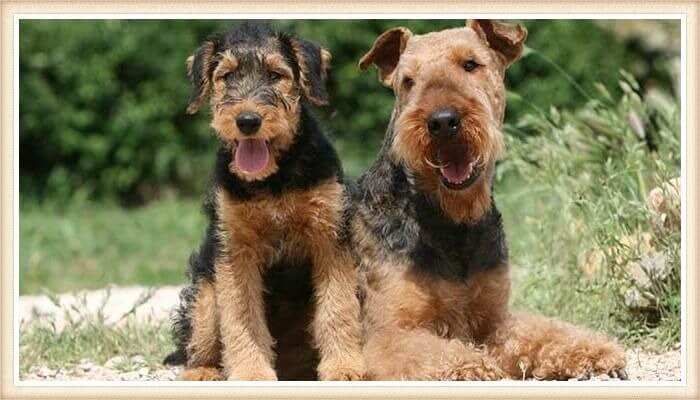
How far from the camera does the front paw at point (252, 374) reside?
→ 562 centimetres

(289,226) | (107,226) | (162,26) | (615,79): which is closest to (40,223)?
(107,226)

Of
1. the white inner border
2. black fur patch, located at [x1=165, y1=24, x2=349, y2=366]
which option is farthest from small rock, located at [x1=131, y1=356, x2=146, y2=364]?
black fur patch, located at [x1=165, y1=24, x2=349, y2=366]

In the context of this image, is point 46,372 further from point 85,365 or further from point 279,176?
point 279,176

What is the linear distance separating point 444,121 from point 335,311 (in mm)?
1091

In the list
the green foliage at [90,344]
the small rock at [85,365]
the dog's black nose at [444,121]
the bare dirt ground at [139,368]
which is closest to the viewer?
the dog's black nose at [444,121]

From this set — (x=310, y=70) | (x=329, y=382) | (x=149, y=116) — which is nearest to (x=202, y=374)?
(x=329, y=382)

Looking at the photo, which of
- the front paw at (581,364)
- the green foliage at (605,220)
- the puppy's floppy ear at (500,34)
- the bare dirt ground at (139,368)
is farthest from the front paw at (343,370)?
the green foliage at (605,220)

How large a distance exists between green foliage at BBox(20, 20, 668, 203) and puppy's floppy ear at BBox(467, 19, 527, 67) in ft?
18.4

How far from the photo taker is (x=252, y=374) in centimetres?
562

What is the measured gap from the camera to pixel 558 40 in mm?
11758

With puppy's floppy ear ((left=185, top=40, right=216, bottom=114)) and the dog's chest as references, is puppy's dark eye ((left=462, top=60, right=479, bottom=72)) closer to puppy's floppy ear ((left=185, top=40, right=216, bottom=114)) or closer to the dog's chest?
the dog's chest

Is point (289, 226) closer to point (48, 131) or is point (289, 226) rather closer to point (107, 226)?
point (107, 226)

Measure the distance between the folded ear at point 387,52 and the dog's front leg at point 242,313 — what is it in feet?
3.97

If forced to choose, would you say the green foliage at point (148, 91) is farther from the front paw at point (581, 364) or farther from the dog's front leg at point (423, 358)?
the dog's front leg at point (423, 358)
